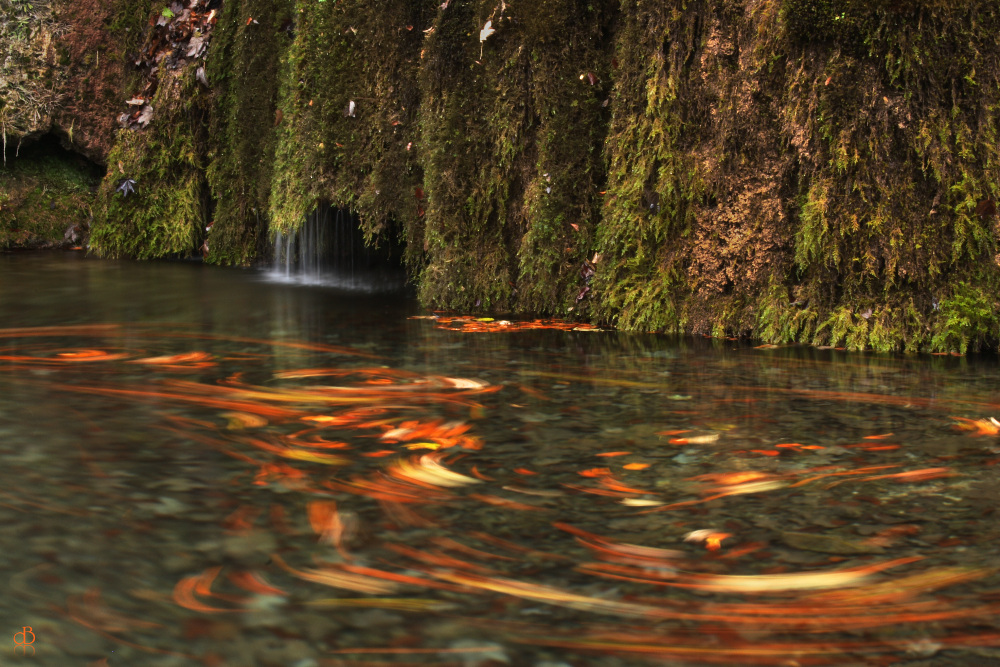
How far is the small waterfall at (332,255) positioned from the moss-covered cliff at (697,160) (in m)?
Answer: 1.02

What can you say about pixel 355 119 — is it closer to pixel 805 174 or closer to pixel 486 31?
pixel 486 31

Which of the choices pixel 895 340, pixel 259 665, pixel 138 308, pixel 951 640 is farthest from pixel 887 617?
pixel 138 308

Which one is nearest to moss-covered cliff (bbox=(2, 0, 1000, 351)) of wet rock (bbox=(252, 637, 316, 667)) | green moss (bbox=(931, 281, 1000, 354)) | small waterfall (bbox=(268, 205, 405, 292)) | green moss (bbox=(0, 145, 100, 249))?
green moss (bbox=(931, 281, 1000, 354))

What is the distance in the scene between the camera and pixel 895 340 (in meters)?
4.88

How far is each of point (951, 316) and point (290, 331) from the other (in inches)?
132

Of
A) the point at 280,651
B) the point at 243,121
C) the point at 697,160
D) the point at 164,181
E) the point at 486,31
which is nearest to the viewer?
the point at 280,651

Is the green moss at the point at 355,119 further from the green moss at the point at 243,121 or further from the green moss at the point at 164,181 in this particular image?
the green moss at the point at 164,181

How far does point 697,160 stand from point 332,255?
4631 millimetres

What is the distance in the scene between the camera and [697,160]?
17.8 feet

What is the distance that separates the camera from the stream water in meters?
1.87

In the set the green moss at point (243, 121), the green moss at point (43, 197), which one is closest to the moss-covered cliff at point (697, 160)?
the green moss at point (243, 121)

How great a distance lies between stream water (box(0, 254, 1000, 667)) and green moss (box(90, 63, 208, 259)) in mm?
6535

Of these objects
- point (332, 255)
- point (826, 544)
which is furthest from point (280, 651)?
point (332, 255)

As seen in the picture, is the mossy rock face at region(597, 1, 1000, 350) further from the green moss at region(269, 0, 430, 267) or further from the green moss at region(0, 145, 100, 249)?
the green moss at region(0, 145, 100, 249)
